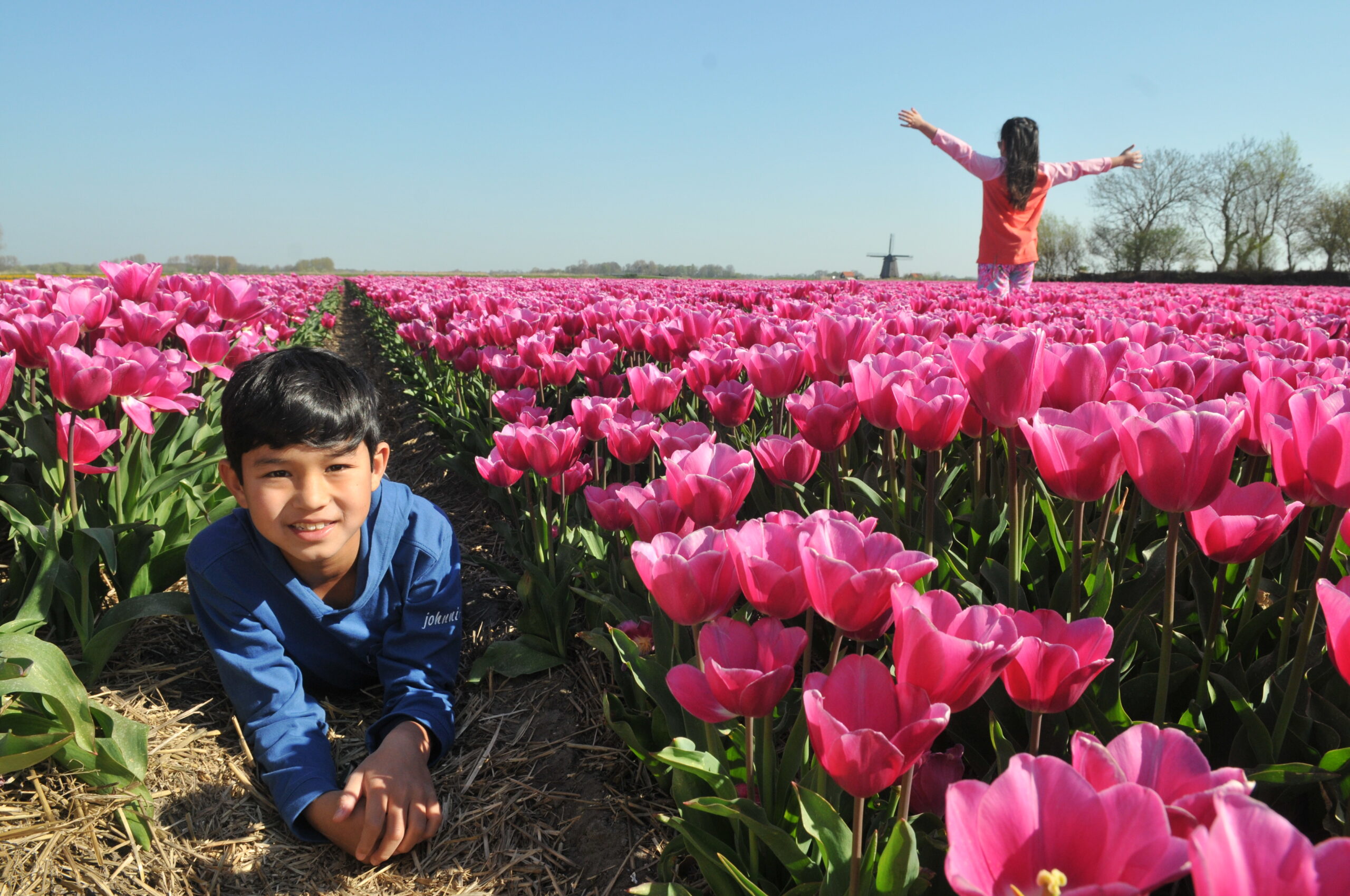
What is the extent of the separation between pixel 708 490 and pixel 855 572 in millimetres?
437

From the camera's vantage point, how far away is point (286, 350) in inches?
83.2

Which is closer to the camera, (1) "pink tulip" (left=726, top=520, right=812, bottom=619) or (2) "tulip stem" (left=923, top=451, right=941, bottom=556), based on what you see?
(1) "pink tulip" (left=726, top=520, right=812, bottom=619)

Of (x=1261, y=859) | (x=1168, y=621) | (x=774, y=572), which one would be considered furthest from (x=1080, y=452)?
(x=1261, y=859)

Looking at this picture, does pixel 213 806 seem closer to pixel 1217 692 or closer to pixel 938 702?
→ pixel 938 702

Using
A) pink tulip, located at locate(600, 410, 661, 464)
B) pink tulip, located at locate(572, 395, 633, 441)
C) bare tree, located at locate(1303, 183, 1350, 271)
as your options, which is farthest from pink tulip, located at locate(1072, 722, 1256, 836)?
bare tree, located at locate(1303, 183, 1350, 271)

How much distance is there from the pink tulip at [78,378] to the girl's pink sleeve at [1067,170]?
7.26m

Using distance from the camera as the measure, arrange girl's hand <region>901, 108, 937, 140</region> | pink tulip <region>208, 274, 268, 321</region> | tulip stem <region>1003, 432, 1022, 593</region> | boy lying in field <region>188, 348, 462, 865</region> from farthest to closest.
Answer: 1. girl's hand <region>901, 108, 937, 140</region>
2. pink tulip <region>208, 274, 268, 321</region>
3. boy lying in field <region>188, 348, 462, 865</region>
4. tulip stem <region>1003, 432, 1022, 593</region>

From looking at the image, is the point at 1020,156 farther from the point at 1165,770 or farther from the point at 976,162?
the point at 1165,770

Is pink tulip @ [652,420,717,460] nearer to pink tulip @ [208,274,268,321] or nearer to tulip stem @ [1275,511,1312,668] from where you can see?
tulip stem @ [1275,511,1312,668]

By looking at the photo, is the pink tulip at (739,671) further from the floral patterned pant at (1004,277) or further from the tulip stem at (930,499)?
Result: the floral patterned pant at (1004,277)

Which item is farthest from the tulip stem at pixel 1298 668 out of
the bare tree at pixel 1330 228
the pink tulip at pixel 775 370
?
the bare tree at pixel 1330 228

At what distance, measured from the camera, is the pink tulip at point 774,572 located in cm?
101

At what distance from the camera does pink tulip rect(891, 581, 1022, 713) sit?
78cm

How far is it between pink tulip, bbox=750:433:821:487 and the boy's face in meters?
1.00
